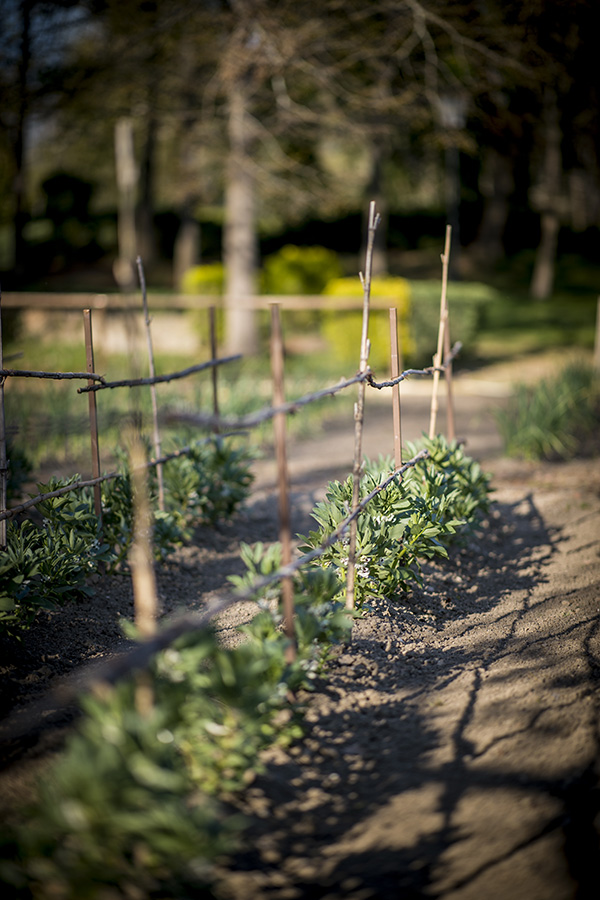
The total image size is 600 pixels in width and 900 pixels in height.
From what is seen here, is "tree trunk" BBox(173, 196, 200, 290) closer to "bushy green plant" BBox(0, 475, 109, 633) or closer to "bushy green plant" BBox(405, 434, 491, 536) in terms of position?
"bushy green plant" BBox(405, 434, 491, 536)

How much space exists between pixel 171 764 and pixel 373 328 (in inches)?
357

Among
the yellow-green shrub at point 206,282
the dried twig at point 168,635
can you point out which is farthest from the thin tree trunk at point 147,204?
the dried twig at point 168,635

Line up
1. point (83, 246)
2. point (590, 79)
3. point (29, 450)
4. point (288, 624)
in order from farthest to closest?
point (83, 246) → point (590, 79) → point (29, 450) → point (288, 624)

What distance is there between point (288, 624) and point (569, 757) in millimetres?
1027

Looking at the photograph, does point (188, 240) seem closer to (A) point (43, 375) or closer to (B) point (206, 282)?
(B) point (206, 282)

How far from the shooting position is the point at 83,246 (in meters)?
23.6

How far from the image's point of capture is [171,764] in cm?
179

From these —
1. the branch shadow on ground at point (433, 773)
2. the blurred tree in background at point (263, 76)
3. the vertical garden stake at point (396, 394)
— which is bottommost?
the branch shadow on ground at point (433, 773)

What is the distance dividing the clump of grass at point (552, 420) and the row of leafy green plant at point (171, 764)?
3.87 metres

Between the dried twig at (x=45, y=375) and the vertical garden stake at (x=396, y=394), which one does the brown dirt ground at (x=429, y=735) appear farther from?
the dried twig at (x=45, y=375)

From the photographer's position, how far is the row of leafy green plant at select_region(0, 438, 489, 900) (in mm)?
1628

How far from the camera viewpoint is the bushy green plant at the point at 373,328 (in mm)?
10281

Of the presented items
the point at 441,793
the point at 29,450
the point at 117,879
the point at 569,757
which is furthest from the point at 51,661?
the point at 29,450

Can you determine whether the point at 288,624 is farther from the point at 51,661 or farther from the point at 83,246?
the point at 83,246
